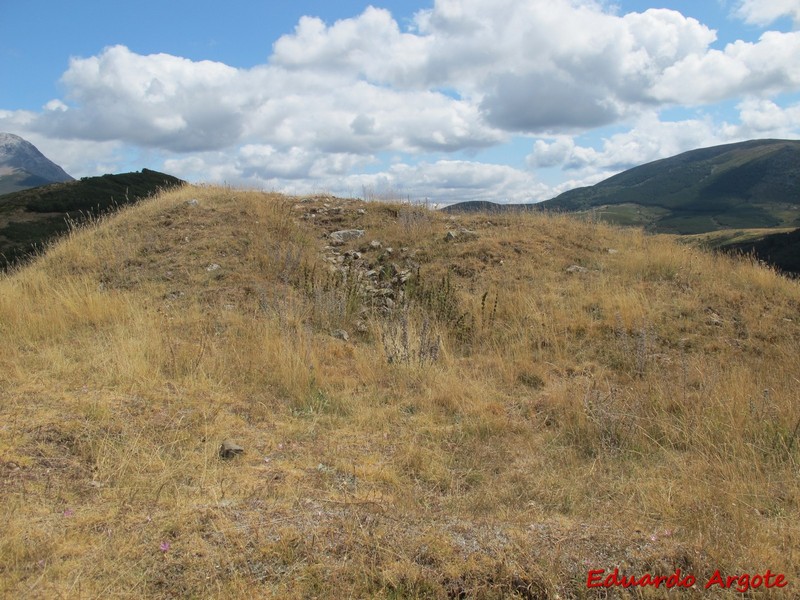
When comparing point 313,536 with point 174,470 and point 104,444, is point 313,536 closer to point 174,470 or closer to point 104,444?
point 174,470

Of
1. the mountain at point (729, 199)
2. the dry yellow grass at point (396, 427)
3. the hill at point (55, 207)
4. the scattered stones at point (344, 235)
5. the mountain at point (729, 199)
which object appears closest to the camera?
the dry yellow grass at point (396, 427)

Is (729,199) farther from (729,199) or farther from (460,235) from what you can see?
(460,235)

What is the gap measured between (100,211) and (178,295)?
696 cm

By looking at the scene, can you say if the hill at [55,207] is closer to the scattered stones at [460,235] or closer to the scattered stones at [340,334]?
the scattered stones at [340,334]

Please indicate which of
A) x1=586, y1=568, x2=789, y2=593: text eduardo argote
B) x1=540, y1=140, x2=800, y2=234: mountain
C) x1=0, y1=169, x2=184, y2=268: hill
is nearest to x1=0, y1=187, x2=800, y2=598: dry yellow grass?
x1=586, y1=568, x2=789, y2=593: text eduardo argote

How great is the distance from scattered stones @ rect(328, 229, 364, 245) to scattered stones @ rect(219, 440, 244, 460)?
680 centimetres

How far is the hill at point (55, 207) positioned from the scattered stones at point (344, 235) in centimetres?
596

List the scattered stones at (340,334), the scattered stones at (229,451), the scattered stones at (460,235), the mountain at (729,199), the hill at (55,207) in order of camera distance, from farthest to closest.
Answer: the mountain at (729,199) → the hill at (55,207) → the scattered stones at (460,235) → the scattered stones at (340,334) → the scattered stones at (229,451)

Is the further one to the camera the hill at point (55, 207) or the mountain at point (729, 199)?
the mountain at point (729, 199)

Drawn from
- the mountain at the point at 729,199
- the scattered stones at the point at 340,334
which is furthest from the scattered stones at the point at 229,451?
the mountain at the point at 729,199

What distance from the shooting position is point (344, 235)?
1038 centimetres

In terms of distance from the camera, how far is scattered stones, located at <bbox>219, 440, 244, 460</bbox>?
11.9ft

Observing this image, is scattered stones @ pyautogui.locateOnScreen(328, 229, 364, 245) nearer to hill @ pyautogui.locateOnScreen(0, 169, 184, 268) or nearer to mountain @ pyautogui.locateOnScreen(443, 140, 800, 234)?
hill @ pyautogui.locateOnScreen(0, 169, 184, 268)

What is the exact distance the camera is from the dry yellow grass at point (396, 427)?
238cm
